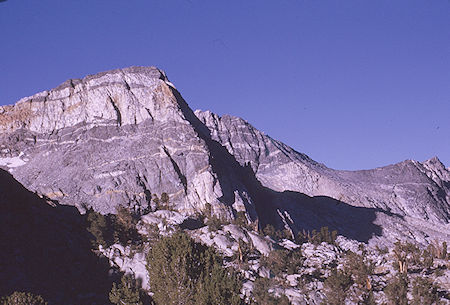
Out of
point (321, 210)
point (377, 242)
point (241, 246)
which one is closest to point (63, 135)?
point (241, 246)

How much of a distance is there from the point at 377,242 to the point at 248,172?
33614mm

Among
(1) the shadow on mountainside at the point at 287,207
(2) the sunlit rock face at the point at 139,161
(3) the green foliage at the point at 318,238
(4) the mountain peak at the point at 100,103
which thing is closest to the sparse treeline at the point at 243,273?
(3) the green foliage at the point at 318,238

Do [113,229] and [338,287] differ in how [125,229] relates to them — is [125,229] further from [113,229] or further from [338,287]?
[338,287]

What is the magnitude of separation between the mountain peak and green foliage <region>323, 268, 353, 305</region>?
191 ft

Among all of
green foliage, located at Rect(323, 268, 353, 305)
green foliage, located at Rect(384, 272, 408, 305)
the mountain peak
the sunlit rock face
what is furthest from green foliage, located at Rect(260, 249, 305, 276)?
the mountain peak

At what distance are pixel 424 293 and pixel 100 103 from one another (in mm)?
77280

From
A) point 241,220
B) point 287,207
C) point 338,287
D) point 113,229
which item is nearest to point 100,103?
point 113,229

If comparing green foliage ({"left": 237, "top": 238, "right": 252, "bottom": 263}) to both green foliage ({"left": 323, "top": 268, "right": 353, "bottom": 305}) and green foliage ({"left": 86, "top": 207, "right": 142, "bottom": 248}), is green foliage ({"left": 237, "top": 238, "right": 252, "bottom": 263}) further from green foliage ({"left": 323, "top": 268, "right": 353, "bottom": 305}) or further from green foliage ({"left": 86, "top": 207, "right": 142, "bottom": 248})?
green foliage ({"left": 86, "top": 207, "right": 142, "bottom": 248})

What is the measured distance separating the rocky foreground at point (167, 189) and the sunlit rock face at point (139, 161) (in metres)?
0.25

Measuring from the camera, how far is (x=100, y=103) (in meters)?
97.6

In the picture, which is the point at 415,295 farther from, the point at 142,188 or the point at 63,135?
the point at 63,135

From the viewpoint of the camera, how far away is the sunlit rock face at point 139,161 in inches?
3204

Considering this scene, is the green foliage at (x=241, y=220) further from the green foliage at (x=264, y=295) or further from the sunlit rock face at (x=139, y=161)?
the green foliage at (x=264, y=295)

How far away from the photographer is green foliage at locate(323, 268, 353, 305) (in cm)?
4453
